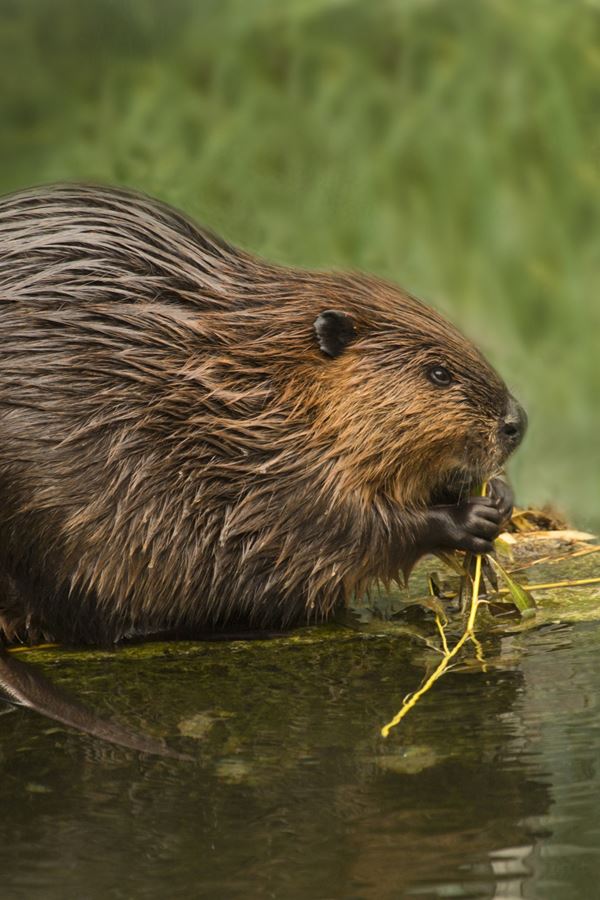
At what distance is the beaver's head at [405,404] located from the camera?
273cm

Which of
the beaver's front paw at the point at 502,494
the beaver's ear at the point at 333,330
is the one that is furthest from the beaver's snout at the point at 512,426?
the beaver's ear at the point at 333,330

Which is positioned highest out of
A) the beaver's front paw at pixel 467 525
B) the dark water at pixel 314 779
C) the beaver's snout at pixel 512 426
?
the beaver's snout at pixel 512 426

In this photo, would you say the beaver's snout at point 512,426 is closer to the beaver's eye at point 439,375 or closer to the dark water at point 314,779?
the beaver's eye at point 439,375

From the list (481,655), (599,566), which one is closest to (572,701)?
(481,655)

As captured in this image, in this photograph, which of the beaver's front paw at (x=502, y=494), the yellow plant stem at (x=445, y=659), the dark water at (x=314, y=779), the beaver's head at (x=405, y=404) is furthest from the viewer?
the beaver's front paw at (x=502, y=494)

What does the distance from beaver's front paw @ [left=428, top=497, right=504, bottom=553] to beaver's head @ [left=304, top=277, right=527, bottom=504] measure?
0.07m

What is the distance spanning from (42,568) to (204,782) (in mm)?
797

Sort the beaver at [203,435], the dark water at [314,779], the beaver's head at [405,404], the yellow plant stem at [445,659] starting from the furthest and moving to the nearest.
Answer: the beaver's head at [405,404], the beaver at [203,435], the yellow plant stem at [445,659], the dark water at [314,779]

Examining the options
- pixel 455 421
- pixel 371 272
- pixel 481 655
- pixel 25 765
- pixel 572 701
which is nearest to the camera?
pixel 25 765

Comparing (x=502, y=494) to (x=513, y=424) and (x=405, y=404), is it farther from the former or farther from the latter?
(x=405, y=404)

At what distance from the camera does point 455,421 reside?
274 centimetres

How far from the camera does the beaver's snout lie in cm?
278

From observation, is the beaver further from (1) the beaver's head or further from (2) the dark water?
(2) the dark water

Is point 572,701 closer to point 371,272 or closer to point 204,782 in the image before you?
point 204,782
